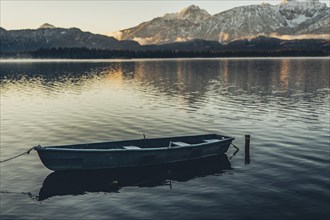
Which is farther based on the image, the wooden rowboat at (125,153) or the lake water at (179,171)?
the wooden rowboat at (125,153)

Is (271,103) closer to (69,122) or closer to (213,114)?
(213,114)

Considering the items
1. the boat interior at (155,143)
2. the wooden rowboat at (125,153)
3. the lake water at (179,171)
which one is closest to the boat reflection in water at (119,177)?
the lake water at (179,171)

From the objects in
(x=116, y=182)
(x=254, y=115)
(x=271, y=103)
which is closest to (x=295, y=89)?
(x=271, y=103)

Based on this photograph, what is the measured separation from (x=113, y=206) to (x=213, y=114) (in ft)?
118

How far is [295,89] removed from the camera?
94.2 metres

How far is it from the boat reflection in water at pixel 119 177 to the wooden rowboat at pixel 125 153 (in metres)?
0.58

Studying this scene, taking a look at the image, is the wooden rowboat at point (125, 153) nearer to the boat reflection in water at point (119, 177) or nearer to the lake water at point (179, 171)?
the boat reflection in water at point (119, 177)

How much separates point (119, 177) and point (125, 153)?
2.07 meters

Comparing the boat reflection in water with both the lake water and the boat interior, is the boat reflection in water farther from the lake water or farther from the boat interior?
the boat interior

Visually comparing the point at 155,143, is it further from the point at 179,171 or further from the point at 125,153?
the point at 125,153

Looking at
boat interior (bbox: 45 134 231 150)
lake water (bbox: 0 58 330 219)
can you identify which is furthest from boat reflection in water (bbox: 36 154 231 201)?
boat interior (bbox: 45 134 231 150)

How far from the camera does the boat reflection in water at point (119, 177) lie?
1122 inches

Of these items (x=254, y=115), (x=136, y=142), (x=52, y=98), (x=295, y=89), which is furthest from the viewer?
(x=295, y=89)

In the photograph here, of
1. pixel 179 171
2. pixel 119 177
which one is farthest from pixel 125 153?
pixel 179 171
